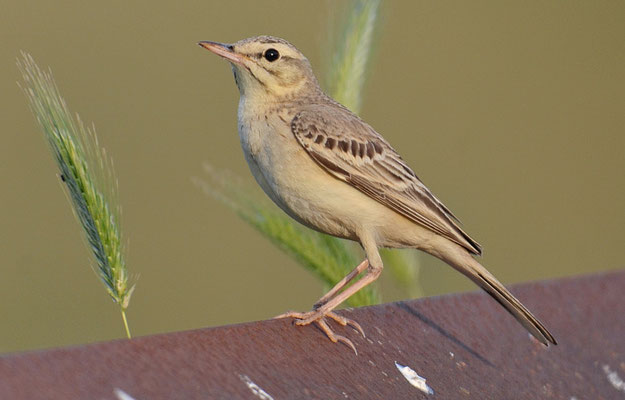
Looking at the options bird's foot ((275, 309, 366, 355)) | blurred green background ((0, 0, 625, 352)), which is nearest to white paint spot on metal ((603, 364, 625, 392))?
bird's foot ((275, 309, 366, 355))

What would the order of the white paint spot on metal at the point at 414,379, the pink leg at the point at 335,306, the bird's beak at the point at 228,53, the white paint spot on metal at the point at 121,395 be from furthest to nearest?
1. the bird's beak at the point at 228,53
2. the pink leg at the point at 335,306
3. the white paint spot on metal at the point at 414,379
4. the white paint spot on metal at the point at 121,395

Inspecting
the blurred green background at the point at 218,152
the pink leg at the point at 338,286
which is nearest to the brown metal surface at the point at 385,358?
the pink leg at the point at 338,286

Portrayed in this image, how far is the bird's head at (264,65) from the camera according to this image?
531 centimetres

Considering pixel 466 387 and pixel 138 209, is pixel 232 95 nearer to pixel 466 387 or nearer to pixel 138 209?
pixel 138 209

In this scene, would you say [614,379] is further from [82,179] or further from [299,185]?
[82,179]

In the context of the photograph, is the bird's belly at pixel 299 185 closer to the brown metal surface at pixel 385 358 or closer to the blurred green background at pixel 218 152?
the brown metal surface at pixel 385 358

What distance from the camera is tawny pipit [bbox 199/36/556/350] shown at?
4.88m

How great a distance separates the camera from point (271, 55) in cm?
539

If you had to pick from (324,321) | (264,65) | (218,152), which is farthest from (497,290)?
(218,152)

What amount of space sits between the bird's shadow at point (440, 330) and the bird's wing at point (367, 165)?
34.5 inches

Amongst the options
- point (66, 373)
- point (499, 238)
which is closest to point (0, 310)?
point (499, 238)

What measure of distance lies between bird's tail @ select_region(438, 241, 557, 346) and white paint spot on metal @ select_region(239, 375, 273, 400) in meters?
1.62

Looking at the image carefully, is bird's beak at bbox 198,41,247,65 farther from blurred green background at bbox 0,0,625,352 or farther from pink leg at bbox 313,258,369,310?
blurred green background at bbox 0,0,625,352

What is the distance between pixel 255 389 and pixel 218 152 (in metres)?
8.22
